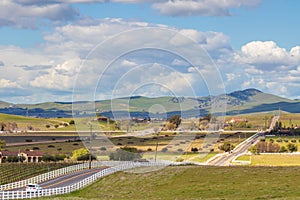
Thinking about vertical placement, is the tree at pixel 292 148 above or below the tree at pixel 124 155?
below

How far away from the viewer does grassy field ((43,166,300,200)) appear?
61.6 m

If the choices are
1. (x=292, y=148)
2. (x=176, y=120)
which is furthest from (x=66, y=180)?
(x=292, y=148)

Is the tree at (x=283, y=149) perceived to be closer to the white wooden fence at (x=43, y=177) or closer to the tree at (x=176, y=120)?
the white wooden fence at (x=43, y=177)

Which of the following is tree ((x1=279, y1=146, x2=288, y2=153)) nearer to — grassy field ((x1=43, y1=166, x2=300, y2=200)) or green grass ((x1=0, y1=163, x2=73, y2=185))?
green grass ((x1=0, y1=163, x2=73, y2=185))

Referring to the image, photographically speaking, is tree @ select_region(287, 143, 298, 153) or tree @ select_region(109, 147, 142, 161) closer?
tree @ select_region(109, 147, 142, 161)

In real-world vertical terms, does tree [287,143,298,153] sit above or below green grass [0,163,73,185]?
above

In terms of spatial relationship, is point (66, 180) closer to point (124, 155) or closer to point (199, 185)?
point (199, 185)

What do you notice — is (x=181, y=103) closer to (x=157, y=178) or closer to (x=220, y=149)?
(x=157, y=178)

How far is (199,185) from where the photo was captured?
230 feet

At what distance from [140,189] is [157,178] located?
336 inches

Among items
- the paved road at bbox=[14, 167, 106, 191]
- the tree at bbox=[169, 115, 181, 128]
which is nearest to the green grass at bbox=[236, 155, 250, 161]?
the paved road at bbox=[14, 167, 106, 191]

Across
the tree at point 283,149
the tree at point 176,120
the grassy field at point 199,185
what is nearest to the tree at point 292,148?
the tree at point 283,149

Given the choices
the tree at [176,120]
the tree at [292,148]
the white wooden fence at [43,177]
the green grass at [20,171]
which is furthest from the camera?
the tree at [292,148]

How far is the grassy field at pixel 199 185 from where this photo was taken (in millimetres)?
61562
